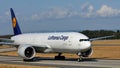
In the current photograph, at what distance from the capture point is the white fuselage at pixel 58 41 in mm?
42375

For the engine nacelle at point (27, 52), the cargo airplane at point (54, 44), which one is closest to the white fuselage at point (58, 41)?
the cargo airplane at point (54, 44)

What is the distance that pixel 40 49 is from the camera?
47.8 metres

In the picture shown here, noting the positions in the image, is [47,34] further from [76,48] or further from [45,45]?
[76,48]

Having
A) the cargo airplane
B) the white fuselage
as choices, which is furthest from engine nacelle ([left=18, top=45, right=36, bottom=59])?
the white fuselage

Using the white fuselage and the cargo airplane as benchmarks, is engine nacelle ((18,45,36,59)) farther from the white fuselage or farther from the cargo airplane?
the white fuselage

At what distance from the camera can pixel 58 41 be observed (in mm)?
45219

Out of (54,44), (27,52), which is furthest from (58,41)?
(27,52)

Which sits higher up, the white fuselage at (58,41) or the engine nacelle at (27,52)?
the white fuselage at (58,41)

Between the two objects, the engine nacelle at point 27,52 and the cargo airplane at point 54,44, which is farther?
the engine nacelle at point 27,52

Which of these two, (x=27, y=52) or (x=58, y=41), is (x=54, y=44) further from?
(x=27, y=52)

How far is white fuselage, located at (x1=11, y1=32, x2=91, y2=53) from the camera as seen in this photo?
4238 centimetres

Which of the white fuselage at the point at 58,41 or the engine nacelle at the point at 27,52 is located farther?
the engine nacelle at the point at 27,52

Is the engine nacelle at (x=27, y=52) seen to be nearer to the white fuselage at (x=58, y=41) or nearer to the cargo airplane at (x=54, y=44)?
the cargo airplane at (x=54, y=44)

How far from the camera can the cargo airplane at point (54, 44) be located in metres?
42.4
